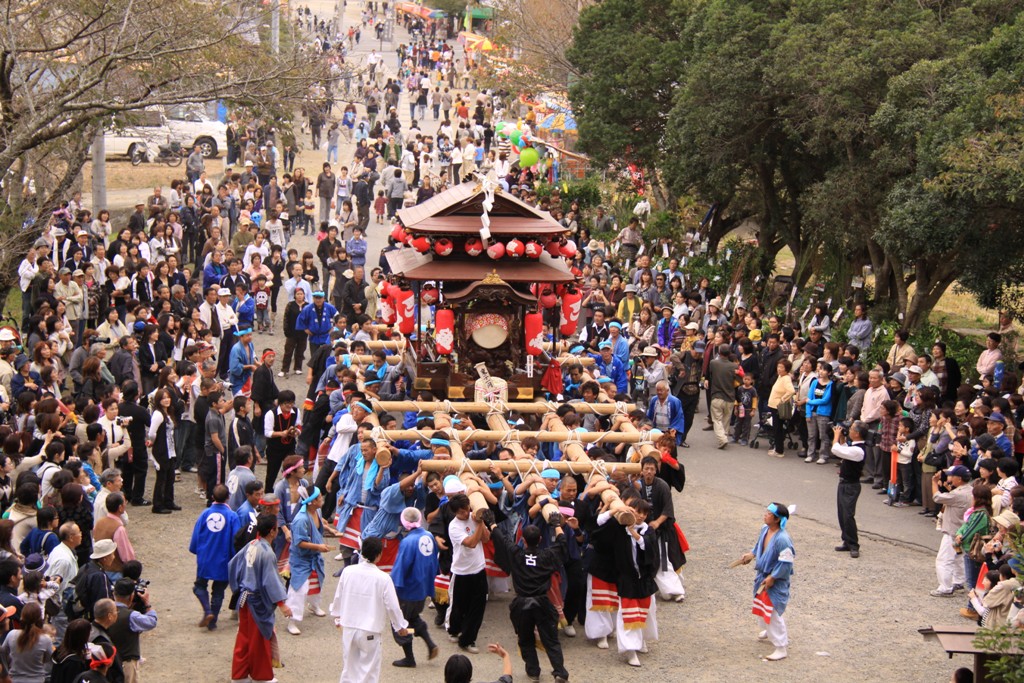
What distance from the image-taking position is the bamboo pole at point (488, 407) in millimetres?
14070

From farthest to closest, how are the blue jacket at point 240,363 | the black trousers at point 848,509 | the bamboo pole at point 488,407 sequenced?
the blue jacket at point 240,363
the bamboo pole at point 488,407
the black trousers at point 848,509

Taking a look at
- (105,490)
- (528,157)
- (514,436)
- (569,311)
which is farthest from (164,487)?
(528,157)

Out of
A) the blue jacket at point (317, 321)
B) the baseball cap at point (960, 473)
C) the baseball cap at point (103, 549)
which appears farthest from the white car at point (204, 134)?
the baseball cap at point (960, 473)

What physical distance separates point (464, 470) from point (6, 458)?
4.29m

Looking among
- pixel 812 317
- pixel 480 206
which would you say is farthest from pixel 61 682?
pixel 812 317

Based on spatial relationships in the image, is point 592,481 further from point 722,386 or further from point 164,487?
point 722,386

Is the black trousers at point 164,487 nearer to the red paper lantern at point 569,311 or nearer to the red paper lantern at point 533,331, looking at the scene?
the red paper lantern at point 533,331

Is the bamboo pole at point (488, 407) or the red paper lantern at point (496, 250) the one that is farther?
the red paper lantern at point (496, 250)

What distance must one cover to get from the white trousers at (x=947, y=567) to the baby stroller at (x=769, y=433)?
17.0 ft

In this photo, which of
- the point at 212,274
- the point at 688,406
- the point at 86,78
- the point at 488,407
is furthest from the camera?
the point at 212,274

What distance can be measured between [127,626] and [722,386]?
10.7m

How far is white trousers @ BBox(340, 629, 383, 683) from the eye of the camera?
32.9ft

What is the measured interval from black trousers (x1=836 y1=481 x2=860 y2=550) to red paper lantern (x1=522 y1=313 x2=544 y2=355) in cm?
384

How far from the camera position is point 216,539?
11.3 metres
